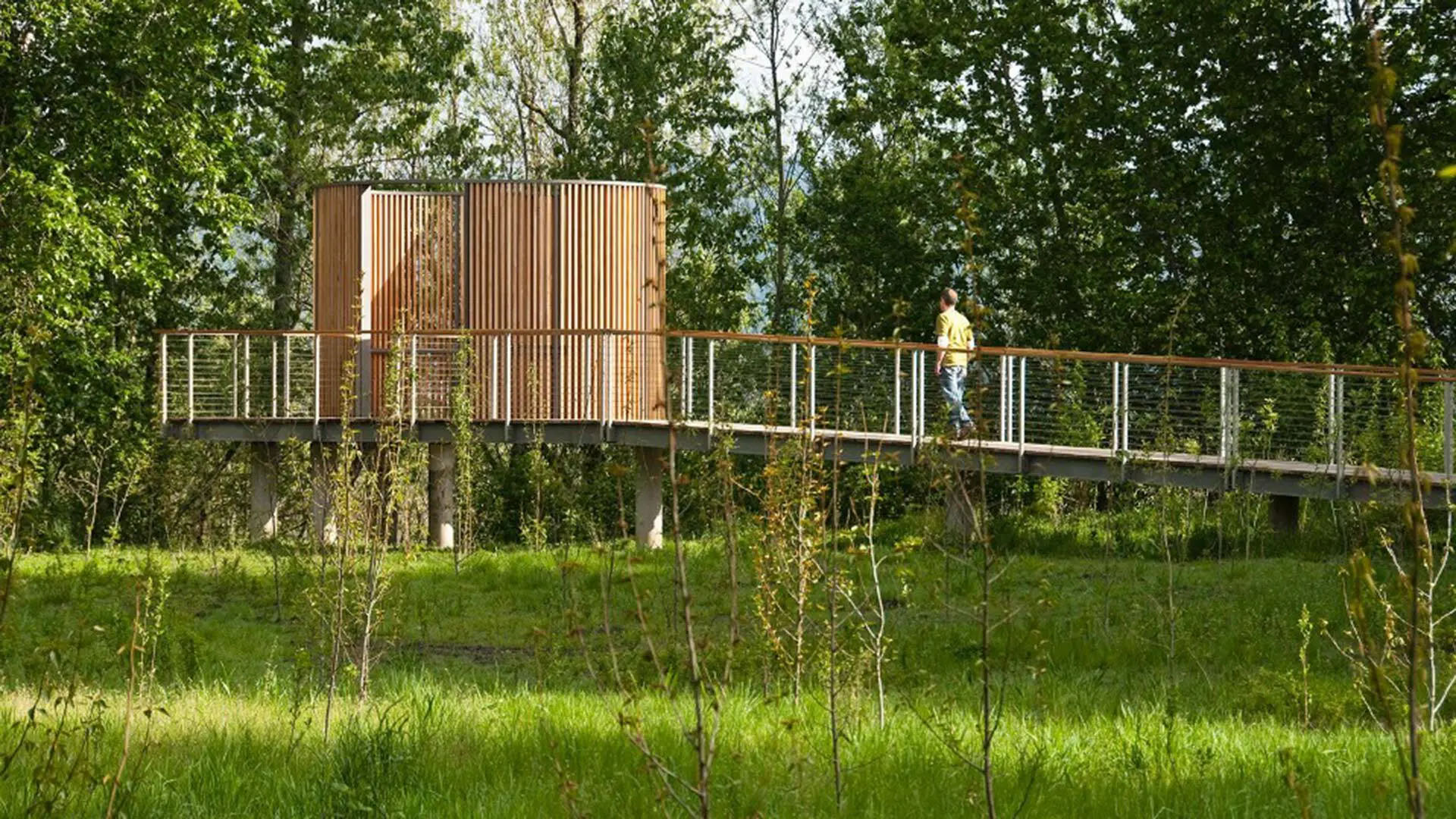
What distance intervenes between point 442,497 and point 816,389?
4.97 metres

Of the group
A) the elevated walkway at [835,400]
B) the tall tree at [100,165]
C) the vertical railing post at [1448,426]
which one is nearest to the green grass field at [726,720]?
the vertical railing post at [1448,426]

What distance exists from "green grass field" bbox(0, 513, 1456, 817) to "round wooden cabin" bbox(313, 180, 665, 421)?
6897 mm

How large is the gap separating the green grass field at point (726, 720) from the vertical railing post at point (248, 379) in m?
7.52

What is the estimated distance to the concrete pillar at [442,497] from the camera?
75.5 feet

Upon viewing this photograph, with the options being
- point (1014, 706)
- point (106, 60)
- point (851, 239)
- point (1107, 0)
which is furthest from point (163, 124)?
point (1014, 706)

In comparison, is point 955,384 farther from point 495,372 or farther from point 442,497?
point 442,497

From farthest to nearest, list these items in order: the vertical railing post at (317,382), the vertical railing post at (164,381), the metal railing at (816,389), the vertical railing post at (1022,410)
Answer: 1. the vertical railing post at (164,381)
2. the vertical railing post at (317,382)
3. the vertical railing post at (1022,410)
4. the metal railing at (816,389)

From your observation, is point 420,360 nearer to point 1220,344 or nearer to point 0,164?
point 0,164

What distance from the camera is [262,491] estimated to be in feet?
78.8

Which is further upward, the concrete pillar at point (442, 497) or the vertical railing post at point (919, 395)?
the vertical railing post at point (919, 395)

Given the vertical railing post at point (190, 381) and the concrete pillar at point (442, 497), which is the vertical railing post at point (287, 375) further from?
the concrete pillar at point (442, 497)

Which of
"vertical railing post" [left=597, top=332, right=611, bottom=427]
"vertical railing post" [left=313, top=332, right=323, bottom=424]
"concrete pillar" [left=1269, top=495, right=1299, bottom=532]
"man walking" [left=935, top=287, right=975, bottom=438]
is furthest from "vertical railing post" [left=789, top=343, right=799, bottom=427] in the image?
"vertical railing post" [left=313, top=332, right=323, bottom=424]

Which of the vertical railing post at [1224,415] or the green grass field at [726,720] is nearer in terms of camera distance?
the green grass field at [726,720]

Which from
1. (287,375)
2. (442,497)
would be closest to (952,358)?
(442,497)
